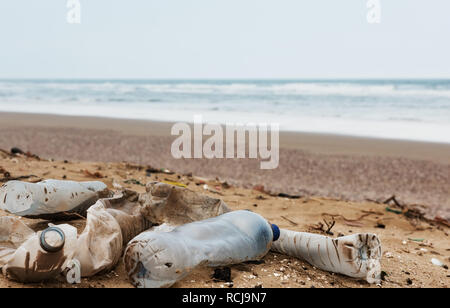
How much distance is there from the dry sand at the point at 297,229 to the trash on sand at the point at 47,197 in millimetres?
106

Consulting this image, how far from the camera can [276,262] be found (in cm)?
217

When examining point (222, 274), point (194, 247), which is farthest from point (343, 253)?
point (194, 247)

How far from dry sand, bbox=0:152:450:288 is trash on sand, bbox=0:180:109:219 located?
106mm

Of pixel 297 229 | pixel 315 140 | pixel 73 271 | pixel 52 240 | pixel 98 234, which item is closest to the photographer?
pixel 52 240

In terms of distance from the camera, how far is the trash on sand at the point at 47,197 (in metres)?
2.17

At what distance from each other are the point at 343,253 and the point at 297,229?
0.94 m

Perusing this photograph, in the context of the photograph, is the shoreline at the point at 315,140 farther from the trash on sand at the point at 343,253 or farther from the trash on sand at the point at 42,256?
the trash on sand at the point at 42,256

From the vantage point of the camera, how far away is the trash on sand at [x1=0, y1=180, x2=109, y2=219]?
2.17 meters

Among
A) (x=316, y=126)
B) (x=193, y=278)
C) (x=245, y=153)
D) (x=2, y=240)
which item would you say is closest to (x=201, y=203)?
(x=193, y=278)

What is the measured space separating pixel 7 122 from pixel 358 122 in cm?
1084

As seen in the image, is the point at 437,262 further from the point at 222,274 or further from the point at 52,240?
the point at 52,240

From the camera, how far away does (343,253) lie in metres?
2.00

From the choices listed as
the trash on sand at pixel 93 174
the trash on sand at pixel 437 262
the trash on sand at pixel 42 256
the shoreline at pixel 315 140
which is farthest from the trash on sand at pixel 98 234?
the shoreline at pixel 315 140
